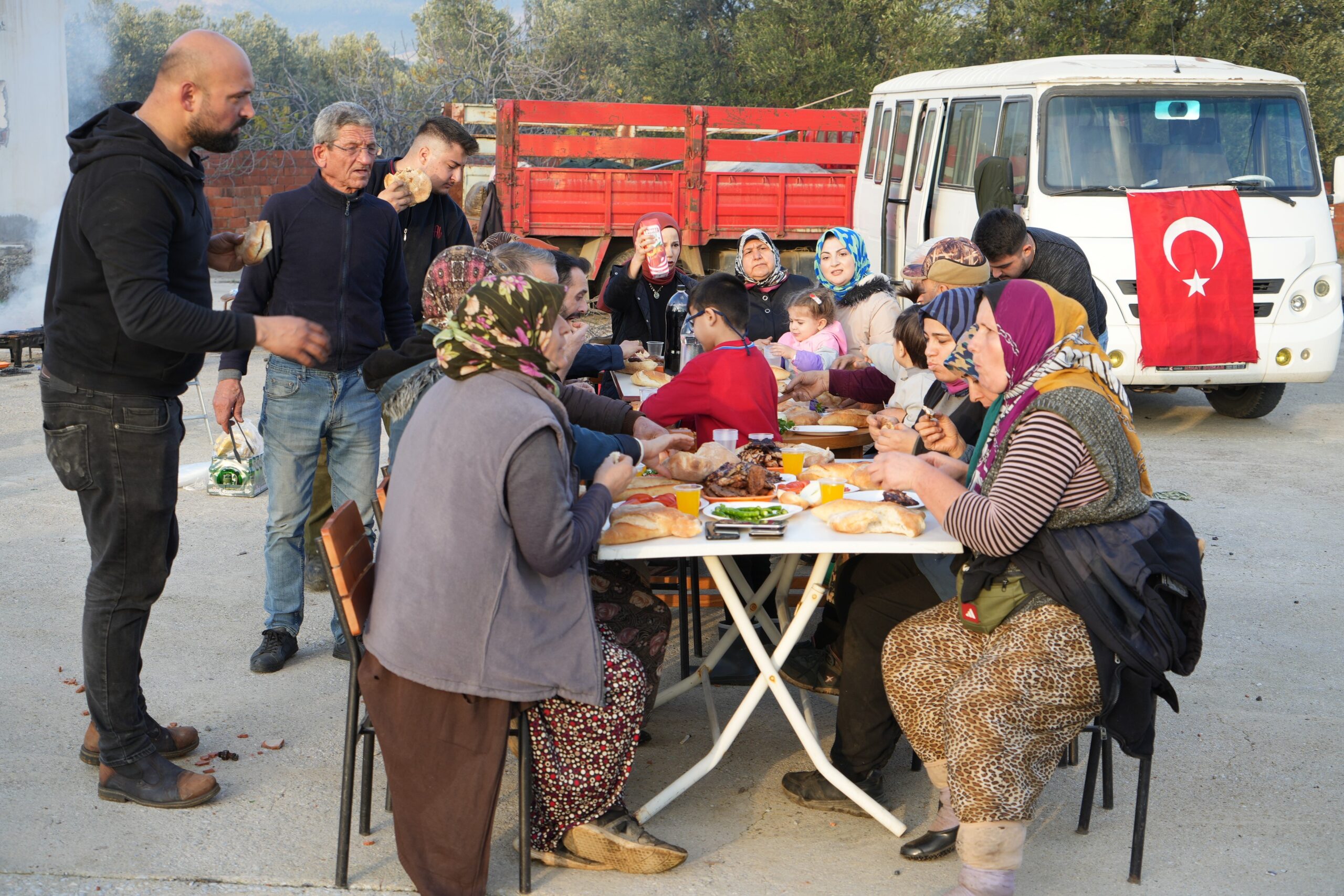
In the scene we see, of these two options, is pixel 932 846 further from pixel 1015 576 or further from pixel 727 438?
pixel 727 438

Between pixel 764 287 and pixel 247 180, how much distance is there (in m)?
16.2

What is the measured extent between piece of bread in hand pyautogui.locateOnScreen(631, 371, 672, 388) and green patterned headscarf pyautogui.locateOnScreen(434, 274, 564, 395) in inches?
108

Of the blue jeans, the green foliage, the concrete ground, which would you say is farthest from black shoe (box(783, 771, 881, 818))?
the green foliage

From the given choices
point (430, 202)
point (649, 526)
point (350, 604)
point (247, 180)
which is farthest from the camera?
point (247, 180)

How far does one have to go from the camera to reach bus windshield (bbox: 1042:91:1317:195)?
28.1ft

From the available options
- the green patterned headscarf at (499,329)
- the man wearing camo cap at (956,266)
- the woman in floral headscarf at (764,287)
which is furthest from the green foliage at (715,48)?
the green patterned headscarf at (499,329)

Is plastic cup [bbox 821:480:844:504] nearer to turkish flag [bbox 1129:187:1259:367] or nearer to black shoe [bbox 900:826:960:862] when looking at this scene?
black shoe [bbox 900:826:960:862]

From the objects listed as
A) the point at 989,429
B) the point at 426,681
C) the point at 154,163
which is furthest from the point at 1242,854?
the point at 154,163

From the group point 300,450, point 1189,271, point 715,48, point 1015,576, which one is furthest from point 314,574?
point 715,48

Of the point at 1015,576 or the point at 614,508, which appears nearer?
the point at 1015,576

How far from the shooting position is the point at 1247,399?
31.2 feet

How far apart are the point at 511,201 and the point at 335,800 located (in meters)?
8.89

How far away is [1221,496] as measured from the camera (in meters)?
7.25

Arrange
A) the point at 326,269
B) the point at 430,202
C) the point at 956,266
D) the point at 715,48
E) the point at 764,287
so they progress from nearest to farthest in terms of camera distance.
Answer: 1. the point at 326,269
2. the point at 956,266
3. the point at 430,202
4. the point at 764,287
5. the point at 715,48
